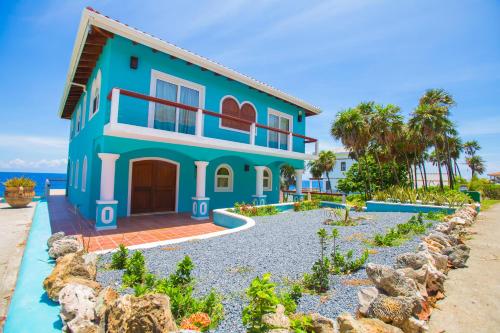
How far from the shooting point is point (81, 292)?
9.59 ft

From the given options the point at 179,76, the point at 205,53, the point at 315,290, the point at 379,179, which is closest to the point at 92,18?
the point at 179,76

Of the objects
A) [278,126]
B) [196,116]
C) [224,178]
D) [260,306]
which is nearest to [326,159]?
[278,126]

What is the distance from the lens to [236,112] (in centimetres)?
1272

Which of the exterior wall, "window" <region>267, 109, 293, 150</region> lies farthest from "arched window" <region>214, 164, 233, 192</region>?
"window" <region>267, 109, 293, 150</region>

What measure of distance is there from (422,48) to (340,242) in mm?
8304

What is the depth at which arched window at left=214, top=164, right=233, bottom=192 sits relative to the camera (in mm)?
13148

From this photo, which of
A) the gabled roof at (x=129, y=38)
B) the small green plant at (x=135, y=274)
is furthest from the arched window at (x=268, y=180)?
the small green plant at (x=135, y=274)

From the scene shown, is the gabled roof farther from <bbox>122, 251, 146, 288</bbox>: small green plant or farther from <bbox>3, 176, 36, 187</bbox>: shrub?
<bbox>122, 251, 146, 288</bbox>: small green plant

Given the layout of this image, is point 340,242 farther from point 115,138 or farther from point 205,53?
point 205,53

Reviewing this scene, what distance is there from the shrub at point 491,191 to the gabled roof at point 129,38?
29569 millimetres

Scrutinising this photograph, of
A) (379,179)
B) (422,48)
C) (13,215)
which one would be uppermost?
(422,48)

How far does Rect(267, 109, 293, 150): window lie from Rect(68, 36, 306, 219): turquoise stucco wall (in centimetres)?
52

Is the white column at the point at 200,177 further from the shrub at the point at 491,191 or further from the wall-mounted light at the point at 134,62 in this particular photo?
the shrub at the point at 491,191

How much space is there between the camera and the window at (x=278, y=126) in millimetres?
14594
